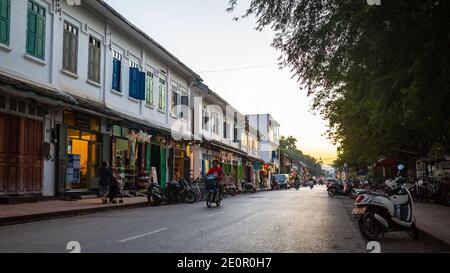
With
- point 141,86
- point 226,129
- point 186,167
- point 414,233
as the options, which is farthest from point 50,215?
point 226,129

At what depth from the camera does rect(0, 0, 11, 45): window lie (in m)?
15.6

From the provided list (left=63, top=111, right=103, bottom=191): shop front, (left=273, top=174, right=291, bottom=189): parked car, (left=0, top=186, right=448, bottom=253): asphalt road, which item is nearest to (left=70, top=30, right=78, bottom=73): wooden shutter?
(left=63, top=111, right=103, bottom=191): shop front

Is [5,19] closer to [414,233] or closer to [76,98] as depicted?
[76,98]

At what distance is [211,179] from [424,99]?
439 inches

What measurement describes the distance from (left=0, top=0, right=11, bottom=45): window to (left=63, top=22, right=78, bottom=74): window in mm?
3668

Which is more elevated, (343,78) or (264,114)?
(264,114)

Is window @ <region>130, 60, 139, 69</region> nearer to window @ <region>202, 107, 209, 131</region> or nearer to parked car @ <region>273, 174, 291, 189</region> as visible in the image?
window @ <region>202, 107, 209, 131</region>

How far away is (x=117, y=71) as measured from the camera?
24.5 metres

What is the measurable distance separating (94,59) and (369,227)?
16555 mm

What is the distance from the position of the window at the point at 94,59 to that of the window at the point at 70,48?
1.33 m
